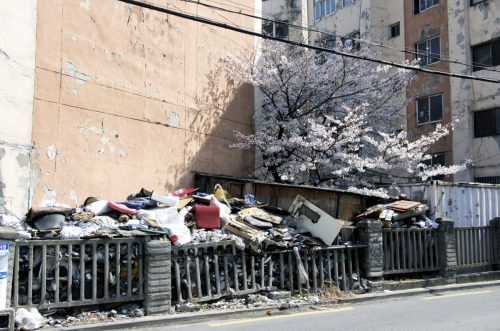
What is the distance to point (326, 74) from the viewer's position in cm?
1514

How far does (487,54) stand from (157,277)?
19.8 metres

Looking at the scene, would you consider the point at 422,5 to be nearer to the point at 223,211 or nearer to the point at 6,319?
the point at 223,211

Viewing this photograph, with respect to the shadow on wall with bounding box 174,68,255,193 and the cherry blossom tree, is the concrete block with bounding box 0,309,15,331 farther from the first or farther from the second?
the cherry blossom tree

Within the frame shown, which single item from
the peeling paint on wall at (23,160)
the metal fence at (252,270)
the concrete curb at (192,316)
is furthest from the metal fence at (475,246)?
the peeling paint on wall at (23,160)

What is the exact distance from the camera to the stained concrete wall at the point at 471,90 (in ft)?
67.1

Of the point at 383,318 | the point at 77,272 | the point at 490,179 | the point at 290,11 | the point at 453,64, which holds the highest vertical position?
the point at 290,11

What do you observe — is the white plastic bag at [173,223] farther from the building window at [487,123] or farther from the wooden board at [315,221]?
the building window at [487,123]

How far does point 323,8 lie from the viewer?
93.9 ft

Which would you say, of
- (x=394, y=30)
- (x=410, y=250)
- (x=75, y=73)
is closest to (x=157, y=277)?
(x=75, y=73)

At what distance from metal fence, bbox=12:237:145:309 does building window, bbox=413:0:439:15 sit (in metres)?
21.6

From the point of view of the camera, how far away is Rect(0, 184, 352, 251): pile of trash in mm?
8211

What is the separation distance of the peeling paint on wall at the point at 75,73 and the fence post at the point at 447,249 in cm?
967

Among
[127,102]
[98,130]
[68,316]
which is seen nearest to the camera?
[68,316]

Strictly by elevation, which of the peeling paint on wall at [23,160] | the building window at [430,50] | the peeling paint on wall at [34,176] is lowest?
the peeling paint on wall at [34,176]
